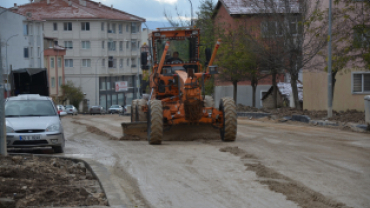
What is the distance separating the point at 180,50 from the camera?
55.3ft

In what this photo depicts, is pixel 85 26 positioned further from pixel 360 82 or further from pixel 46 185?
pixel 46 185

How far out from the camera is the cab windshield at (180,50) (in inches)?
656

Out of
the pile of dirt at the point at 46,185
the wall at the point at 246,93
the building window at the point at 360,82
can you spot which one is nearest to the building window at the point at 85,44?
the wall at the point at 246,93

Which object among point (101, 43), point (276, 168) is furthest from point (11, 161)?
point (101, 43)

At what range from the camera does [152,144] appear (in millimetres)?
14594

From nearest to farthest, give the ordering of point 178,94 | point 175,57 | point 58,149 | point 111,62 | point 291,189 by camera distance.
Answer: point 291,189 → point 58,149 → point 178,94 → point 175,57 → point 111,62

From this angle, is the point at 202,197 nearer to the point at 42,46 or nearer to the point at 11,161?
the point at 11,161

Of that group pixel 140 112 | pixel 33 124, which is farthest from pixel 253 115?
pixel 33 124

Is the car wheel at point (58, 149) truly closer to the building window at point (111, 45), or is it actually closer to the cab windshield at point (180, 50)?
the cab windshield at point (180, 50)

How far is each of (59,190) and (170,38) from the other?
9532 millimetres

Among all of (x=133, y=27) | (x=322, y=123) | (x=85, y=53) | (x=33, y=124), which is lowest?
(x=322, y=123)

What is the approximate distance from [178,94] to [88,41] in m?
72.7

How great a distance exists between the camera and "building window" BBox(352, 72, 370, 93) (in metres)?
28.1

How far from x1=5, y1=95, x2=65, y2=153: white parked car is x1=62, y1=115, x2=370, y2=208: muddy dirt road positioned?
70 centimetres
